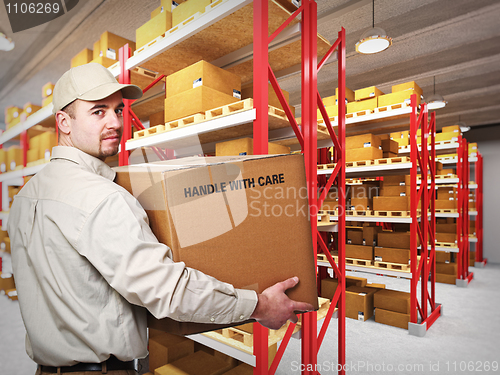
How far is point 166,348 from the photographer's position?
2.67m

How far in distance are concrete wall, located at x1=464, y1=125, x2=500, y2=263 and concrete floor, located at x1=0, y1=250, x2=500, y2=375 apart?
18.3 ft

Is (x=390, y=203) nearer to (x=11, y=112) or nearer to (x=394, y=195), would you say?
(x=394, y=195)

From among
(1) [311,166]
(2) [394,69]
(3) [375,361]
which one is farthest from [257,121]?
(2) [394,69]

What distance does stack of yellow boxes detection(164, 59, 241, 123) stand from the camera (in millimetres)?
2455

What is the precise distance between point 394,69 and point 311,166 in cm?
545

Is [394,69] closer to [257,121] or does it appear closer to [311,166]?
[311,166]

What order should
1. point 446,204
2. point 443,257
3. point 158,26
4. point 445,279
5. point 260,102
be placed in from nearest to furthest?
point 260,102, point 158,26, point 446,204, point 445,279, point 443,257

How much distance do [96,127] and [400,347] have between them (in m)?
4.22

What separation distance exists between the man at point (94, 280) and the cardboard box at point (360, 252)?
376cm

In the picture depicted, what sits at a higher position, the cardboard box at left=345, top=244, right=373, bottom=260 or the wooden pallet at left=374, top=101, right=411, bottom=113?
the wooden pallet at left=374, top=101, right=411, bottom=113

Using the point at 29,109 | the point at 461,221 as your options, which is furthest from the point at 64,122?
the point at 461,221

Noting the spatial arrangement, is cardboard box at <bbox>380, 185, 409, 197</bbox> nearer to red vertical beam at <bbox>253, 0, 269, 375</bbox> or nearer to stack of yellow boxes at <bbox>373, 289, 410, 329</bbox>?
stack of yellow boxes at <bbox>373, 289, 410, 329</bbox>

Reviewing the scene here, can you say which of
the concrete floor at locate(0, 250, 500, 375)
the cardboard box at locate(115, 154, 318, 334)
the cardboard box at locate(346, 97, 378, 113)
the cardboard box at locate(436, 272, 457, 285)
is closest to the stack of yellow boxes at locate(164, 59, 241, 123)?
the cardboard box at locate(115, 154, 318, 334)

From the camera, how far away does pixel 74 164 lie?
1253 mm
